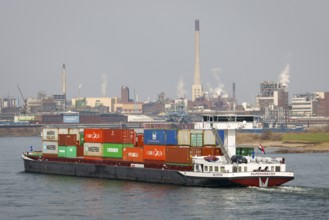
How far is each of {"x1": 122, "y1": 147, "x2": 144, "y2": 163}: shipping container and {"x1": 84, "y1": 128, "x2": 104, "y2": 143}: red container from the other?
4.14 metres

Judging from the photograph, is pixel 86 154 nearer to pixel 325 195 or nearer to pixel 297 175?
pixel 297 175

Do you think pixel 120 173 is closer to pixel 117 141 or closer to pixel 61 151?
pixel 117 141

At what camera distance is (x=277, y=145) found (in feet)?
601

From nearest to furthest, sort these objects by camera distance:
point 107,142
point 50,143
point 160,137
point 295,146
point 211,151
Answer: point 211,151 < point 160,137 < point 107,142 < point 50,143 < point 295,146

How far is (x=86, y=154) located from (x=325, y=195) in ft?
105

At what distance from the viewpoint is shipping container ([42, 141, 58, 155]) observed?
102m

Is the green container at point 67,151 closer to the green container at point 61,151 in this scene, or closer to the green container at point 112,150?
the green container at point 61,151

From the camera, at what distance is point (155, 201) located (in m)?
71.8

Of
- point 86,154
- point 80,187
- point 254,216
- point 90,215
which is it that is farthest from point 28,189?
point 254,216

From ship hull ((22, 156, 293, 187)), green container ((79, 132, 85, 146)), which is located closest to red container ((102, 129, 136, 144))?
ship hull ((22, 156, 293, 187))

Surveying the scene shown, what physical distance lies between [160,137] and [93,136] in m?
12.4

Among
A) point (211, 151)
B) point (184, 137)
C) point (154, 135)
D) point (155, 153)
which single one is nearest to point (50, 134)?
point (154, 135)

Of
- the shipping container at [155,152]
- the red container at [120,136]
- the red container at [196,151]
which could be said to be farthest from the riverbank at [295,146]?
the red container at [196,151]

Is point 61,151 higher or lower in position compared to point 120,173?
higher
